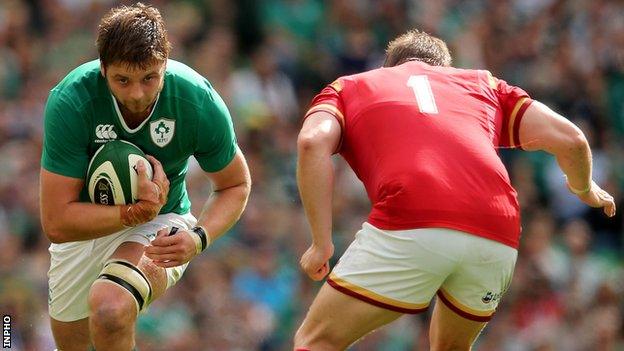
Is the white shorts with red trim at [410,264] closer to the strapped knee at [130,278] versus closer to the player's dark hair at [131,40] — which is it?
the strapped knee at [130,278]

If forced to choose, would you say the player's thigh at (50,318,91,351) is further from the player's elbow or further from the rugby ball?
the rugby ball

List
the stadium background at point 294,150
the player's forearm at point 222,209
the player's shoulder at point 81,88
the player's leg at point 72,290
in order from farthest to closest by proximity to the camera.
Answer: the stadium background at point 294,150 < the player's leg at point 72,290 < the player's forearm at point 222,209 < the player's shoulder at point 81,88

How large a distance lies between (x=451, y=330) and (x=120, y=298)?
5.45 ft

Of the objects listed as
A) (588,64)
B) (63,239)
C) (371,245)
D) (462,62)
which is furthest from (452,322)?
(588,64)

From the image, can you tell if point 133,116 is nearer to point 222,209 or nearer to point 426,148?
point 222,209

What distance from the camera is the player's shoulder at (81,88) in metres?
6.30

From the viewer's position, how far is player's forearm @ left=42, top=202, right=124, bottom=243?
6.37 metres

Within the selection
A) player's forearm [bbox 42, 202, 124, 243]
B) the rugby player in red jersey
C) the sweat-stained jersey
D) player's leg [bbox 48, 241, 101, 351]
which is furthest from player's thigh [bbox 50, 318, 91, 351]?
the sweat-stained jersey

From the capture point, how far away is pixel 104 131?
638cm

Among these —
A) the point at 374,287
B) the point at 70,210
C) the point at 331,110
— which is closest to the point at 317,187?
the point at 331,110

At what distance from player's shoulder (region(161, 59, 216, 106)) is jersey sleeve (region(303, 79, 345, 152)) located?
660mm

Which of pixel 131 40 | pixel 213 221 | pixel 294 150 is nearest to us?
pixel 131 40

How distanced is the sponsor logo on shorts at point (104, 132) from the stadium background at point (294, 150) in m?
3.30
